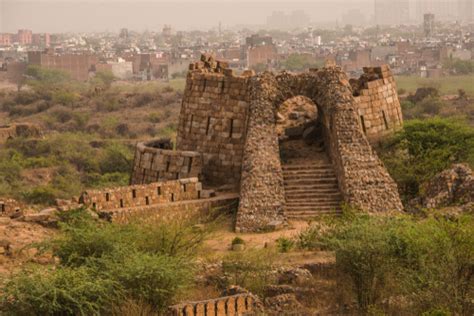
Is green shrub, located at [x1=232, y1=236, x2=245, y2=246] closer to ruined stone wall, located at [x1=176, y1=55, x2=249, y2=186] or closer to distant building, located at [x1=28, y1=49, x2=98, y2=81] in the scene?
ruined stone wall, located at [x1=176, y1=55, x2=249, y2=186]

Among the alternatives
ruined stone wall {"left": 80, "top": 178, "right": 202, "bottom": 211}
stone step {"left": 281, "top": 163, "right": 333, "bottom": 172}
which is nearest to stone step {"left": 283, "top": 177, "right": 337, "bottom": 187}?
stone step {"left": 281, "top": 163, "right": 333, "bottom": 172}

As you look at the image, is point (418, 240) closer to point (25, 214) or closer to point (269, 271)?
point (269, 271)

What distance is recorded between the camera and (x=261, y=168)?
25672mm

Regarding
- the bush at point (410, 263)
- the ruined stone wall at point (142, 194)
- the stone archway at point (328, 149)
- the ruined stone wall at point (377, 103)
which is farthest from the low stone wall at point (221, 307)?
the ruined stone wall at point (377, 103)

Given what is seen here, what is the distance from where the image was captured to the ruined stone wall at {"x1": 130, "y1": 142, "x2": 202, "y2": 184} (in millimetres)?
27484

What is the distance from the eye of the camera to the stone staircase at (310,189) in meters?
25.3

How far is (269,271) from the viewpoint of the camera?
68.6 ft

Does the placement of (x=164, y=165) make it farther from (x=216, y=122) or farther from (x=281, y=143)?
(x=281, y=143)

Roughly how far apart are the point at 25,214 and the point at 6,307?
7.12m

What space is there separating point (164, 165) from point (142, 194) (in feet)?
8.29

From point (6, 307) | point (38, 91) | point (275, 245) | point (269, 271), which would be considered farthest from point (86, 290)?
point (38, 91)

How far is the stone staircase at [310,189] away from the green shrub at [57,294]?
7.65 m

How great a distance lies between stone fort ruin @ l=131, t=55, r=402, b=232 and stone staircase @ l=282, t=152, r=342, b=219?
20 mm

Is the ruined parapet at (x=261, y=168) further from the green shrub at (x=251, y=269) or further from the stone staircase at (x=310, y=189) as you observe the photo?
the green shrub at (x=251, y=269)
